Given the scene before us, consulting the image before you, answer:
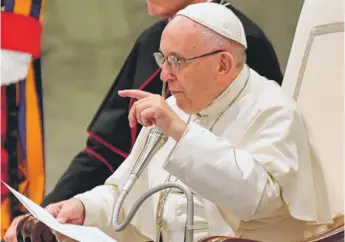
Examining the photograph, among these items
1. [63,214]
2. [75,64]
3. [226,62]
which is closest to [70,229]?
[63,214]

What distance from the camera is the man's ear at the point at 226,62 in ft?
6.09

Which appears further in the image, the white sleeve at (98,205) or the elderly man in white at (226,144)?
the white sleeve at (98,205)

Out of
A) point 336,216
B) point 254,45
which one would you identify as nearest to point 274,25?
point 254,45

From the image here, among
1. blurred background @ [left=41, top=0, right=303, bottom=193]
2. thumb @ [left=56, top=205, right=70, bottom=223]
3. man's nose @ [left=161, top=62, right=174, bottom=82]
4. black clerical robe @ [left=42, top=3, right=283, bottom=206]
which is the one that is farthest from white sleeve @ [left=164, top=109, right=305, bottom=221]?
blurred background @ [left=41, top=0, right=303, bottom=193]

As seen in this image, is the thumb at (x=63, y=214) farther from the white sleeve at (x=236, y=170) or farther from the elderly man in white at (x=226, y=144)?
the white sleeve at (x=236, y=170)

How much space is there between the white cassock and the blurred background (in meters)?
1.35

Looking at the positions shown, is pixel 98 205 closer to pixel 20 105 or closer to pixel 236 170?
pixel 236 170

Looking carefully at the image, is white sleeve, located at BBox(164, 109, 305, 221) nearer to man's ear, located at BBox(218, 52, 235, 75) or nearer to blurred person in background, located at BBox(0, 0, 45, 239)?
man's ear, located at BBox(218, 52, 235, 75)

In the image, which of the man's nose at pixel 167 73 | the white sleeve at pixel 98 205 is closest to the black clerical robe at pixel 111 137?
the white sleeve at pixel 98 205

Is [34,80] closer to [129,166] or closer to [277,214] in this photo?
[129,166]

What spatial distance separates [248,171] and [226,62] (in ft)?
1.09

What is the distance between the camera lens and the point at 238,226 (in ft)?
5.99

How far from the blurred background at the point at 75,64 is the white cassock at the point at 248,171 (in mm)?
1354

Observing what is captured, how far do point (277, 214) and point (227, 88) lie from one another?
1.20 feet
